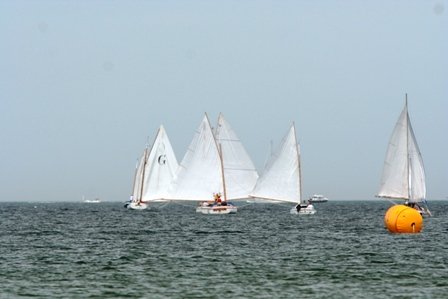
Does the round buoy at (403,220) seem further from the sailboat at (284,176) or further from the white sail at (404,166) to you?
the sailboat at (284,176)

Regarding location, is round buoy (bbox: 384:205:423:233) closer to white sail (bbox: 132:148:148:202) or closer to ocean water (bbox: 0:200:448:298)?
ocean water (bbox: 0:200:448:298)

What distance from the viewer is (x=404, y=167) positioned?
11669cm

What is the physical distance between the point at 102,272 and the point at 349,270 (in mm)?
12935

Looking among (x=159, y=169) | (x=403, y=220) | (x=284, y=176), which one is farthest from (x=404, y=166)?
(x=159, y=169)

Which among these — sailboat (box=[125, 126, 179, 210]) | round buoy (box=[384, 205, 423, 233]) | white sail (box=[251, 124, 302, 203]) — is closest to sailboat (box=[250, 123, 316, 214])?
white sail (box=[251, 124, 302, 203])

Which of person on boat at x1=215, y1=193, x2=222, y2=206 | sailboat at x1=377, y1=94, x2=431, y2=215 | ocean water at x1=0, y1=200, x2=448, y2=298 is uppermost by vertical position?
sailboat at x1=377, y1=94, x2=431, y2=215

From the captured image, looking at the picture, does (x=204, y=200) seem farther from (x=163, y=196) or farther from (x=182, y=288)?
(x=182, y=288)

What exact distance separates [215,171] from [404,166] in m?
32.1

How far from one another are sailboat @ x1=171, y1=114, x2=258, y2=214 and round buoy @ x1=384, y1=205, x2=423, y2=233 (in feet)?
198

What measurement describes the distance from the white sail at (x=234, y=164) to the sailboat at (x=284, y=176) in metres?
3.70

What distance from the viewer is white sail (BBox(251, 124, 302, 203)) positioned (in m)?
131

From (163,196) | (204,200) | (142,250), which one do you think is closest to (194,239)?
(142,250)

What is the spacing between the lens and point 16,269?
45500 mm

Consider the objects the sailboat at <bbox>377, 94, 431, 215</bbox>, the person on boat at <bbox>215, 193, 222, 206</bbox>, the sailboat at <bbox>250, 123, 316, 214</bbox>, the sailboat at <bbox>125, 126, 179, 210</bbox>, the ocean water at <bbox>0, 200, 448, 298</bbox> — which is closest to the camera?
the ocean water at <bbox>0, 200, 448, 298</bbox>
